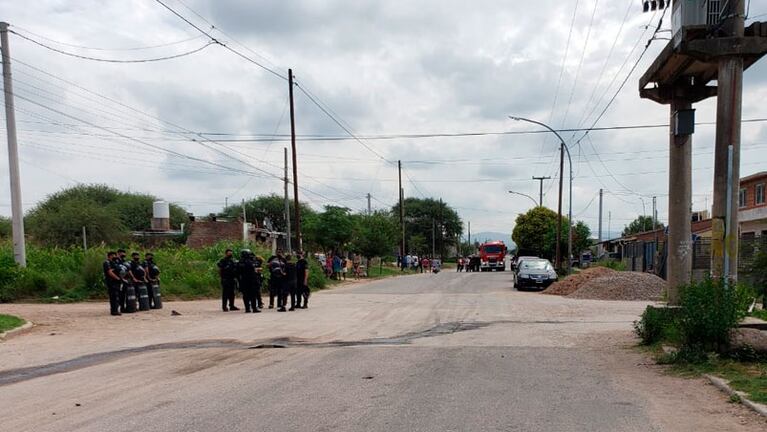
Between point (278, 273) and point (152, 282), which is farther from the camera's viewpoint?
point (152, 282)

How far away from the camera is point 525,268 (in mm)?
31109

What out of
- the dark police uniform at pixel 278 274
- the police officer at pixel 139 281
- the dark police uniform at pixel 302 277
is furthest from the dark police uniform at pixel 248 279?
the police officer at pixel 139 281

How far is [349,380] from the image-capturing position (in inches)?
340

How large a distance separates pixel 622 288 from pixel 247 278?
47.1ft

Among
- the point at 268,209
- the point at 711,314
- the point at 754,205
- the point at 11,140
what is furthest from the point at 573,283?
the point at 268,209

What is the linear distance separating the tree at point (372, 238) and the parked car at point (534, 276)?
20214mm

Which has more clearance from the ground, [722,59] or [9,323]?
[722,59]

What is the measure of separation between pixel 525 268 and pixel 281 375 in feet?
77.4

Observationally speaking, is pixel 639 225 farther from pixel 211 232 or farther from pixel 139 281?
pixel 139 281

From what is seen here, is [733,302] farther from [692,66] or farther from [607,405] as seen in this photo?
[692,66]

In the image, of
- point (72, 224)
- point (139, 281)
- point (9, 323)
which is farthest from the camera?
point (72, 224)

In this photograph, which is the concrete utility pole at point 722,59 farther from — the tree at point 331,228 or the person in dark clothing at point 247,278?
the tree at point 331,228

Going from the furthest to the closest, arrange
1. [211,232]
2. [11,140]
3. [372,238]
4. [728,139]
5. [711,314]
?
1. [211,232]
2. [372,238]
3. [11,140]
4. [728,139]
5. [711,314]

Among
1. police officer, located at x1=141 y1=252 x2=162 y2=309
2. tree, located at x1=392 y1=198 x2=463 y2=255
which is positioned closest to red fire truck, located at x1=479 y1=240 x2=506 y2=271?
tree, located at x1=392 y1=198 x2=463 y2=255
